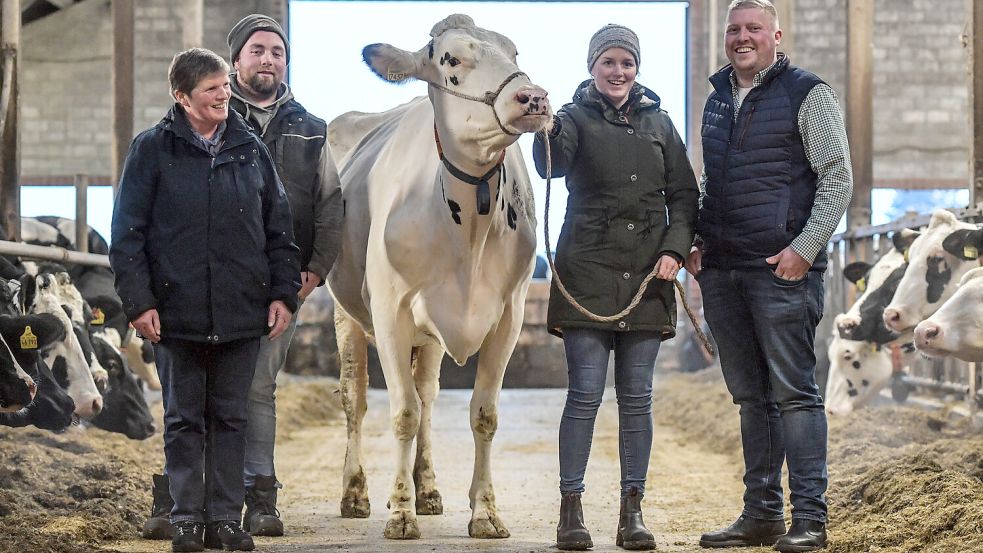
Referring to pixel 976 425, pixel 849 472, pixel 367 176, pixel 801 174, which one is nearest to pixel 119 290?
pixel 367 176

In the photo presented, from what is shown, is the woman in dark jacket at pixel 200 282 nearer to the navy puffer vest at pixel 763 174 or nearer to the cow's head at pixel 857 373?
the navy puffer vest at pixel 763 174

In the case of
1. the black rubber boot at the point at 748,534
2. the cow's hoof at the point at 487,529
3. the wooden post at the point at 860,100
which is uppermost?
the wooden post at the point at 860,100

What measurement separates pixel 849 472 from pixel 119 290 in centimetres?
374

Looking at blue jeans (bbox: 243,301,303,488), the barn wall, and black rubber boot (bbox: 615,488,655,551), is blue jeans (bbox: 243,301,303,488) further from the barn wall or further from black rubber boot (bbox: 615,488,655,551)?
the barn wall

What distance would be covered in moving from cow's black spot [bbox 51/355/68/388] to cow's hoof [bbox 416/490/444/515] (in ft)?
7.62

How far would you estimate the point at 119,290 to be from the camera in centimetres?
384

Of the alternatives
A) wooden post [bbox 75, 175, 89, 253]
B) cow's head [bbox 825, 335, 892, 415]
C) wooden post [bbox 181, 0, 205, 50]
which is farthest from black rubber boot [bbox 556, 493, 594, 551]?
wooden post [bbox 181, 0, 205, 50]

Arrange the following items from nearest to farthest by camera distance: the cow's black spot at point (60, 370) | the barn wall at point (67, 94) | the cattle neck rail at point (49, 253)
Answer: the cattle neck rail at point (49, 253), the cow's black spot at point (60, 370), the barn wall at point (67, 94)

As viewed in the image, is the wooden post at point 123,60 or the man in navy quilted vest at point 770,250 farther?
the wooden post at point 123,60

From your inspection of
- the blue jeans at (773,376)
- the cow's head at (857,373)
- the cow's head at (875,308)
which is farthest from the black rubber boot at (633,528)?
the cow's head at (857,373)

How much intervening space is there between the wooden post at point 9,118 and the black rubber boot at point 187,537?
4.27 m

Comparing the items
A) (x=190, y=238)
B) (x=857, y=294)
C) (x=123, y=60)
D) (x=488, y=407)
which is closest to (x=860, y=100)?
(x=857, y=294)

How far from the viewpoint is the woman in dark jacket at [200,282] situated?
3867 mm

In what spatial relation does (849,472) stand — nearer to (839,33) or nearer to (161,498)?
(161,498)
